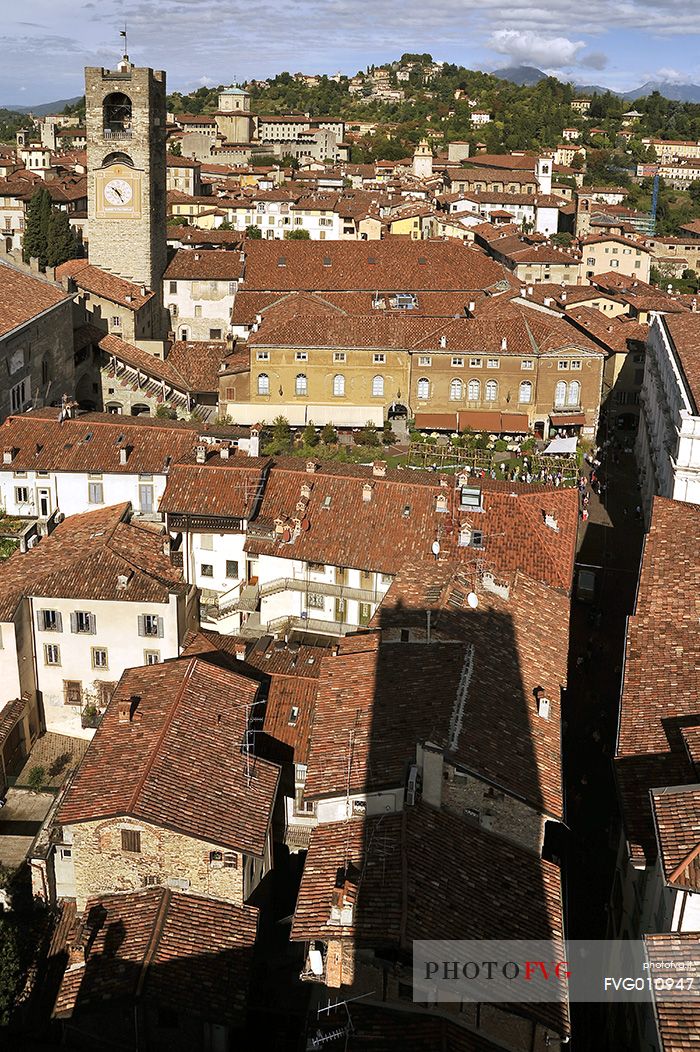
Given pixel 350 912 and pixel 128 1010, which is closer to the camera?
pixel 350 912

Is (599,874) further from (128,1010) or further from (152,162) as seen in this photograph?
(152,162)

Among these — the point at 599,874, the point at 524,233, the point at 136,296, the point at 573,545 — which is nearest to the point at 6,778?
the point at 599,874

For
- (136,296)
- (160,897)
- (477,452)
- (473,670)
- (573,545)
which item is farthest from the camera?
(136,296)

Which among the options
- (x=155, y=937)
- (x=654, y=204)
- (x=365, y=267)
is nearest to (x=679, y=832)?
(x=155, y=937)

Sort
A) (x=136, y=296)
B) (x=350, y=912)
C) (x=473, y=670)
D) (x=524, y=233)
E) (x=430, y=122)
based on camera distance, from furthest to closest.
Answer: (x=430, y=122)
(x=524, y=233)
(x=136, y=296)
(x=473, y=670)
(x=350, y=912)

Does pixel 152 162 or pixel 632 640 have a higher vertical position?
pixel 152 162

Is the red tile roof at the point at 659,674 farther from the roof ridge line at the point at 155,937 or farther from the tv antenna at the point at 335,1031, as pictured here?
the roof ridge line at the point at 155,937

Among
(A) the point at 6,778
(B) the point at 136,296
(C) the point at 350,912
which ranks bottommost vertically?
(A) the point at 6,778
